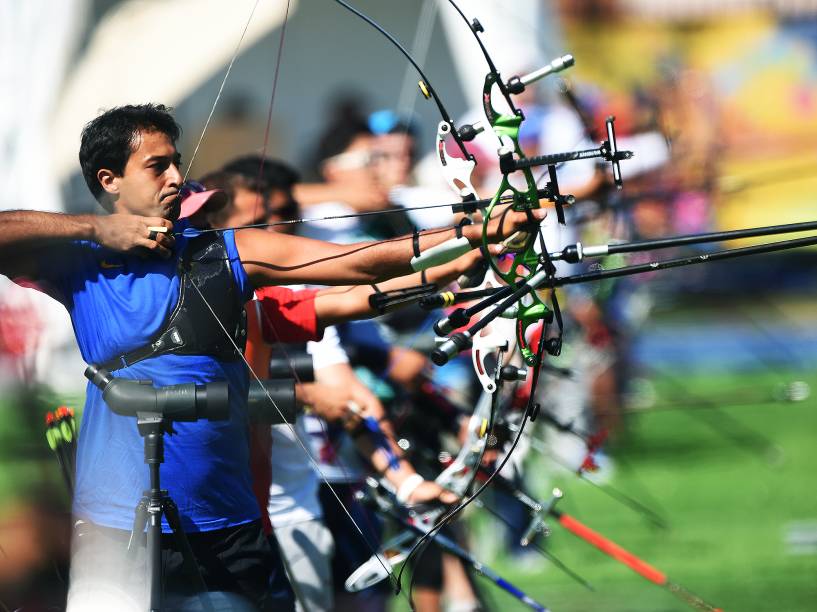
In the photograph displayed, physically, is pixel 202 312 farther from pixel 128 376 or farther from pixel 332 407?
pixel 332 407

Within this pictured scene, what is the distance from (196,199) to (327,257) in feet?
0.95

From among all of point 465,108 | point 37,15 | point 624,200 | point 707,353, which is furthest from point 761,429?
point 37,15

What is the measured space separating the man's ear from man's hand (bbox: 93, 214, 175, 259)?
10 cm

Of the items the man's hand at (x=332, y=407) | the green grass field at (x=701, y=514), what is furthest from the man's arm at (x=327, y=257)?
the green grass field at (x=701, y=514)

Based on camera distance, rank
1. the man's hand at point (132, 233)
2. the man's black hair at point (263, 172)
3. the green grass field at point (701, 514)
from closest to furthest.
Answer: the man's hand at point (132, 233), the man's black hair at point (263, 172), the green grass field at point (701, 514)

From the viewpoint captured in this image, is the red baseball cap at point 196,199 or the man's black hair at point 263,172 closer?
the red baseball cap at point 196,199

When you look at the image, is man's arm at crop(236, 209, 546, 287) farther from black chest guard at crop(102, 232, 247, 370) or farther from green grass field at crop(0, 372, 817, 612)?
green grass field at crop(0, 372, 817, 612)

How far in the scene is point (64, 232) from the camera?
2354 mm

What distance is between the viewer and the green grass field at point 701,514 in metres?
4.63

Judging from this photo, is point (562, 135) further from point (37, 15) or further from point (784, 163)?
point (784, 163)

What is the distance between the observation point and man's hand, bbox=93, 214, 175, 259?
92.3 inches

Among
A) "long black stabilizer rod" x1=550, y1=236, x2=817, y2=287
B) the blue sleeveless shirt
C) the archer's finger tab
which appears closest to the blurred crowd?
the blue sleeveless shirt

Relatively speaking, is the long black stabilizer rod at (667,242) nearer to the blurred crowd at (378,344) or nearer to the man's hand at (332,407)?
the blurred crowd at (378,344)

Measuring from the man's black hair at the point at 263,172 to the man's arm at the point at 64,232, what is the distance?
0.70 metres
